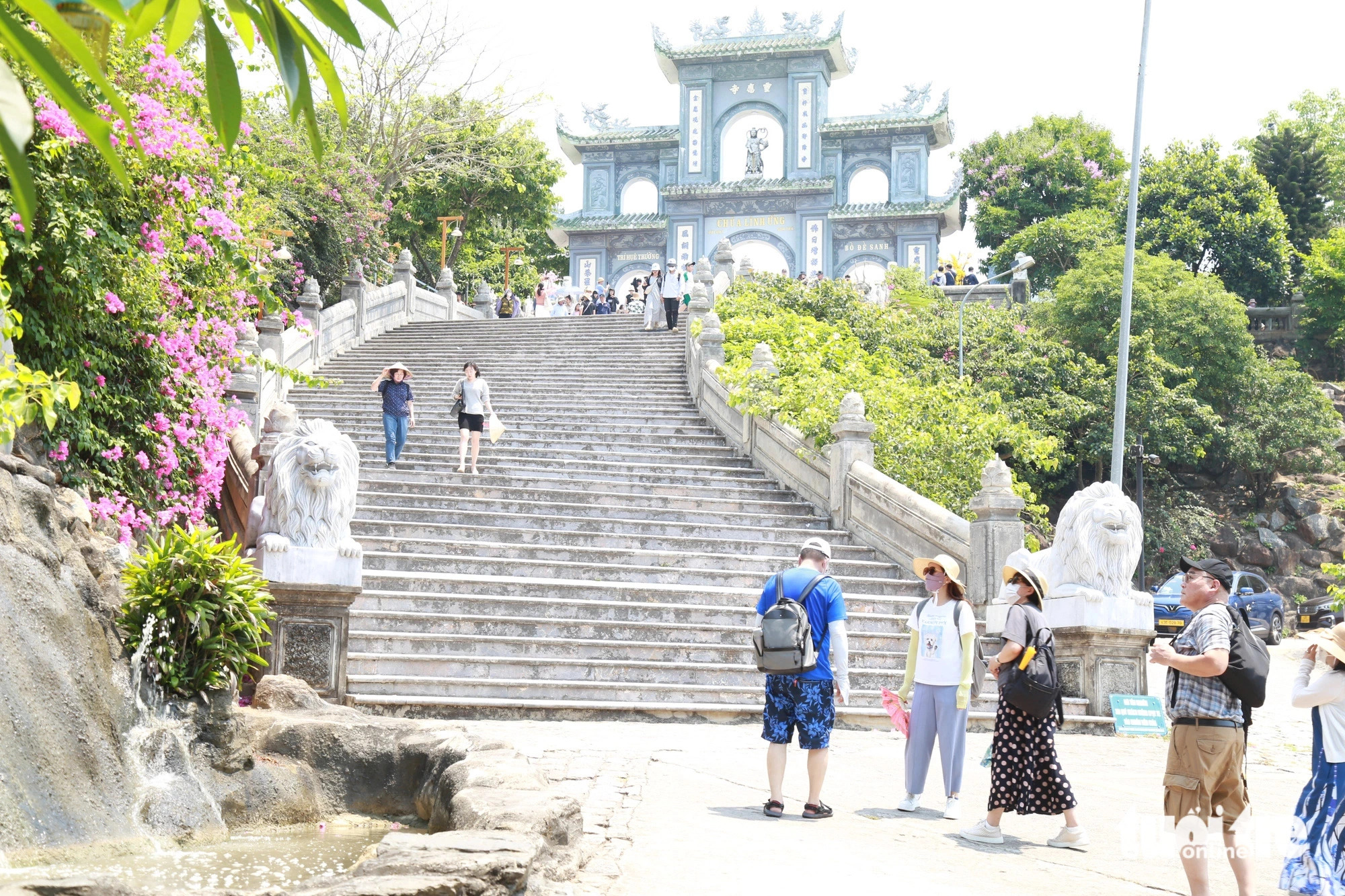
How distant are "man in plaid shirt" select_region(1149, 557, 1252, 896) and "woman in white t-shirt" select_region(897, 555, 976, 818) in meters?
1.81

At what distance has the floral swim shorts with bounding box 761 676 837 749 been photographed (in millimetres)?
6621

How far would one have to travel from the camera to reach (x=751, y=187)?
46.7m

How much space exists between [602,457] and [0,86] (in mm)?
16874

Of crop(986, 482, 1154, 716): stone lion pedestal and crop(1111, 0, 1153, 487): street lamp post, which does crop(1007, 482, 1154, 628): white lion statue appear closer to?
crop(986, 482, 1154, 716): stone lion pedestal

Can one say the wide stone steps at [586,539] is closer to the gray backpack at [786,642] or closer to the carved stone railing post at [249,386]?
the carved stone railing post at [249,386]

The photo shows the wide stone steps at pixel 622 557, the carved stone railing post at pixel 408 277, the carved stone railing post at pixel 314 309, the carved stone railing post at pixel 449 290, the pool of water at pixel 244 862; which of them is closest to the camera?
the pool of water at pixel 244 862

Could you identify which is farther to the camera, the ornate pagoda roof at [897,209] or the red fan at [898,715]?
the ornate pagoda roof at [897,209]

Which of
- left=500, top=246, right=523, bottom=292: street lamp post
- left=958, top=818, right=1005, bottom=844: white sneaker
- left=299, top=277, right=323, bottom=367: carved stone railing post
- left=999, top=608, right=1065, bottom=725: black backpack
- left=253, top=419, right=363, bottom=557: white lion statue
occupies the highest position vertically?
left=500, top=246, right=523, bottom=292: street lamp post

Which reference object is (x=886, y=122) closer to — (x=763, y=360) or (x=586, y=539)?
(x=763, y=360)

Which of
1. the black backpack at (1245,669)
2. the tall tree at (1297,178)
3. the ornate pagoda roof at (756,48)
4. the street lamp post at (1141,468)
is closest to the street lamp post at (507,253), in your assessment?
the ornate pagoda roof at (756,48)

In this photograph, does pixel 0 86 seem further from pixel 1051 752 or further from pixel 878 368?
pixel 878 368

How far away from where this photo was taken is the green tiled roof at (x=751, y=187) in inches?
1810

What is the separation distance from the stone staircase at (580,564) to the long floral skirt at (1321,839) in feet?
19.1

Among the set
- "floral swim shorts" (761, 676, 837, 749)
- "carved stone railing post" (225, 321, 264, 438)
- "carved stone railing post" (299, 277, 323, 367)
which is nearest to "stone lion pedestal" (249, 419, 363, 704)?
"floral swim shorts" (761, 676, 837, 749)
